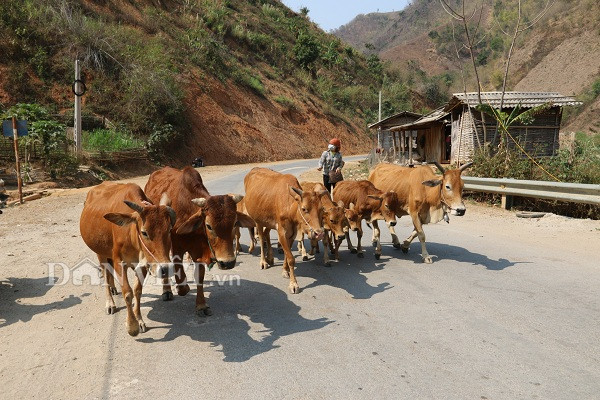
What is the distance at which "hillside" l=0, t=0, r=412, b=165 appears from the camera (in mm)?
29875

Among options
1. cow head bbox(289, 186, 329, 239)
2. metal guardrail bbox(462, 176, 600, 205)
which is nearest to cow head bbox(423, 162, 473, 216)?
cow head bbox(289, 186, 329, 239)

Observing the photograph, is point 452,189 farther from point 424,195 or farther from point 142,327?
point 142,327

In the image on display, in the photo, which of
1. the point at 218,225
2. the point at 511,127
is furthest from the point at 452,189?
the point at 511,127

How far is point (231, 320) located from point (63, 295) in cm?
240

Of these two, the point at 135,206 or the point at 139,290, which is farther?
the point at 139,290

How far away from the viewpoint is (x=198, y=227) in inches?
204

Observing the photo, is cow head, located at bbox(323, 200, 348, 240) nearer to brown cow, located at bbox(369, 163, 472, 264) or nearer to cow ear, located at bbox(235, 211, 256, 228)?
brown cow, located at bbox(369, 163, 472, 264)

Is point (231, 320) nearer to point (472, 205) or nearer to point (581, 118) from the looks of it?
point (472, 205)

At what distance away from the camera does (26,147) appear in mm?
17188

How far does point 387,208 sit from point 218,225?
151 inches

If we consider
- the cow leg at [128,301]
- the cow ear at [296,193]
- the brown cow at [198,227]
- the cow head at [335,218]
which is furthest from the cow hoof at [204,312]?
the cow head at [335,218]

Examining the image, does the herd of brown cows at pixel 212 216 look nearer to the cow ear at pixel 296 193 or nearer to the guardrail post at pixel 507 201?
the cow ear at pixel 296 193

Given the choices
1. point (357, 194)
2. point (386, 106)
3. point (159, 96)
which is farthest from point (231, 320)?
point (386, 106)

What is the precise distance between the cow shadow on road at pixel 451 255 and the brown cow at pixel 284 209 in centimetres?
212
